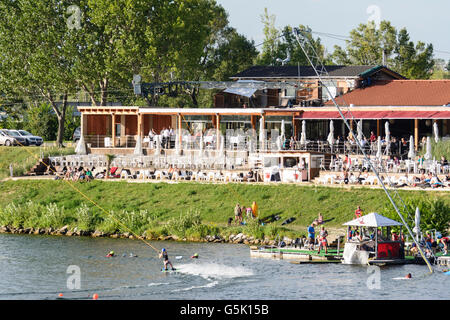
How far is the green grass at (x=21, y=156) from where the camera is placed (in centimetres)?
7156

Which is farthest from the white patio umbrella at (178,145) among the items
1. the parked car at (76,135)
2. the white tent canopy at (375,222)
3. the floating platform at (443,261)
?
the floating platform at (443,261)

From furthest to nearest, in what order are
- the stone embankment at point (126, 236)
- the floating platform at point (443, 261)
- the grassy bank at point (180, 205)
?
the grassy bank at point (180, 205)
the stone embankment at point (126, 236)
the floating platform at point (443, 261)

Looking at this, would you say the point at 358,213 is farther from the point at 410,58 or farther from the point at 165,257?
the point at 410,58

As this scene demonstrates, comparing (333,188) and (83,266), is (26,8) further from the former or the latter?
(83,266)

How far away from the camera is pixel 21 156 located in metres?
77.6

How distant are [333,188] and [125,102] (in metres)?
45.8

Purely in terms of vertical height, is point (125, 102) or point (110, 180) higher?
point (125, 102)

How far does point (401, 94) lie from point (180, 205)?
70.4 feet

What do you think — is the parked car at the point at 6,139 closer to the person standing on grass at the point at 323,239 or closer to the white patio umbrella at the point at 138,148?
the white patio umbrella at the point at 138,148

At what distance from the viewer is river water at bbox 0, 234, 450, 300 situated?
39375 millimetres

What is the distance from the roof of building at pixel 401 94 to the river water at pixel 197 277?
24.2 meters

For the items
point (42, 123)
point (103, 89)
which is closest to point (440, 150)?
point (103, 89)

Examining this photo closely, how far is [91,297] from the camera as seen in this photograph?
3909 centimetres

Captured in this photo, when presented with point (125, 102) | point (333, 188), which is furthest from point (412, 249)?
point (125, 102)
